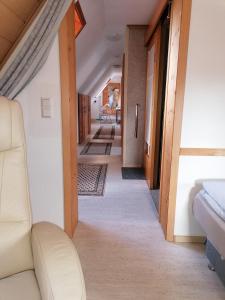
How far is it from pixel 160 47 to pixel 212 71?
46.5 inches

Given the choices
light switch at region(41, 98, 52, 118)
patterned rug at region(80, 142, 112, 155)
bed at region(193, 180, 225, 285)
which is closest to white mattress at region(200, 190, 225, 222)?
bed at region(193, 180, 225, 285)

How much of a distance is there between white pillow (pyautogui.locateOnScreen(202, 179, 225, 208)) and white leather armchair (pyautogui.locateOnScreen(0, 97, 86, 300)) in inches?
38.3

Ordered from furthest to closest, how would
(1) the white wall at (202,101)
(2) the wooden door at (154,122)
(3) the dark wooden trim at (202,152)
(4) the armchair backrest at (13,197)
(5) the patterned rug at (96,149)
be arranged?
(5) the patterned rug at (96,149) → (2) the wooden door at (154,122) → (3) the dark wooden trim at (202,152) → (1) the white wall at (202,101) → (4) the armchair backrest at (13,197)

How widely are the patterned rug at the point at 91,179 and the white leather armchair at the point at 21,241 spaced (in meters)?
1.75

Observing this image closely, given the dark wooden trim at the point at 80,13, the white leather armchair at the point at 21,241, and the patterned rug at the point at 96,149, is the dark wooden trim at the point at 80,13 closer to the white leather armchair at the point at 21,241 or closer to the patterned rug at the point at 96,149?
the white leather armchair at the point at 21,241

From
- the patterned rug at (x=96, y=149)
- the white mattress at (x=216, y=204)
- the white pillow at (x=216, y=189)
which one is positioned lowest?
the patterned rug at (x=96, y=149)

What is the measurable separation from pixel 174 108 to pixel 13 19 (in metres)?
1.20

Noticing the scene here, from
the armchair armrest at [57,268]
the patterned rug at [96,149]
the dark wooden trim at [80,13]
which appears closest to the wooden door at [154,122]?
the dark wooden trim at [80,13]

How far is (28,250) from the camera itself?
3.25ft

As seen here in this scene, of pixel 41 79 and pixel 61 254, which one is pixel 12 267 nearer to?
pixel 61 254

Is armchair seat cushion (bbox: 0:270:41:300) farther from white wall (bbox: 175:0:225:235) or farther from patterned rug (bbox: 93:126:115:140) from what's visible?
patterned rug (bbox: 93:126:115:140)

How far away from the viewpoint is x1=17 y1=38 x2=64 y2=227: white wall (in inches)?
61.7

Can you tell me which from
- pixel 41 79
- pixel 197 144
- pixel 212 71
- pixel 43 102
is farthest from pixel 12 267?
pixel 212 71

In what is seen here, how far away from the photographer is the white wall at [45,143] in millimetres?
1566
